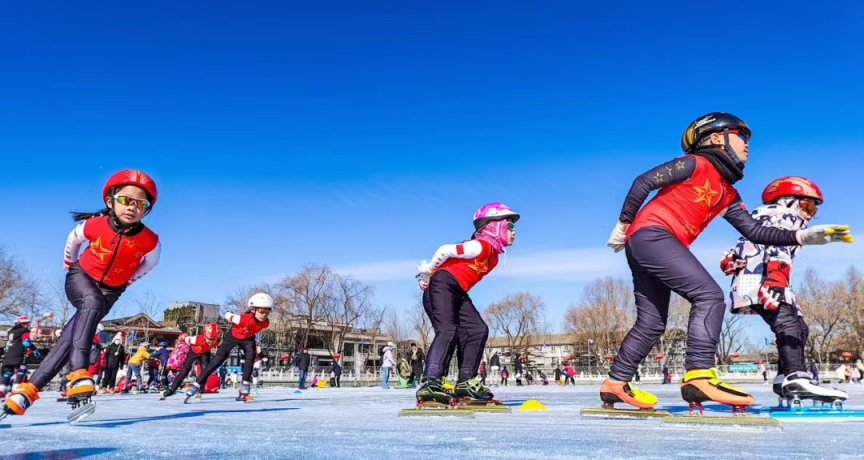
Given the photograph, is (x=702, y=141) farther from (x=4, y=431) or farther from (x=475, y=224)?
(x=4, y=431)

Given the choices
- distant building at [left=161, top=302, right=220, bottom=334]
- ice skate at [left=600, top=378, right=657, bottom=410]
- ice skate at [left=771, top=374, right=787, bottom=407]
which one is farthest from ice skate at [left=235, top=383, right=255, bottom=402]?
distant building at [left=161, top=302, right=220, bottom=334]

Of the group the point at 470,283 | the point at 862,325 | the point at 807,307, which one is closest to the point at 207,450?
the point at 470,283

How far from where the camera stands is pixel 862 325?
168 feet

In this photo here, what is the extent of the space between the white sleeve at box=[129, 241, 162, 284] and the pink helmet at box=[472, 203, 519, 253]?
8.64ft

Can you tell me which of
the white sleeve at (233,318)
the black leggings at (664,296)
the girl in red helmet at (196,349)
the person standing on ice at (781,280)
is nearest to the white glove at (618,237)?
the black leggings at (664,296)

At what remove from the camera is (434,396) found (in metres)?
4.79

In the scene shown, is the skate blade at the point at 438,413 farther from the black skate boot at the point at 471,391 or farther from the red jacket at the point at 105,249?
the red jacket at the point at 105,249

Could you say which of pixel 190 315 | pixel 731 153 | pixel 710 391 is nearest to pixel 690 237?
pixel 731 153

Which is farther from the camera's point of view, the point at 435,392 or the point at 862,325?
the point at 862,325

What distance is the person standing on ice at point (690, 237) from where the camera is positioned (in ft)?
11.4

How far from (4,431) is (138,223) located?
68.7 inches

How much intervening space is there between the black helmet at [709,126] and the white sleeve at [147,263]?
158 inches

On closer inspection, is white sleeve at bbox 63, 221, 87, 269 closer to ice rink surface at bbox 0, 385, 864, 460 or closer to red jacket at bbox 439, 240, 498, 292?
ice rink surface at bbox 0, 385, 864, 460

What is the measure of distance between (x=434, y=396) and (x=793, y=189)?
3.39 m
